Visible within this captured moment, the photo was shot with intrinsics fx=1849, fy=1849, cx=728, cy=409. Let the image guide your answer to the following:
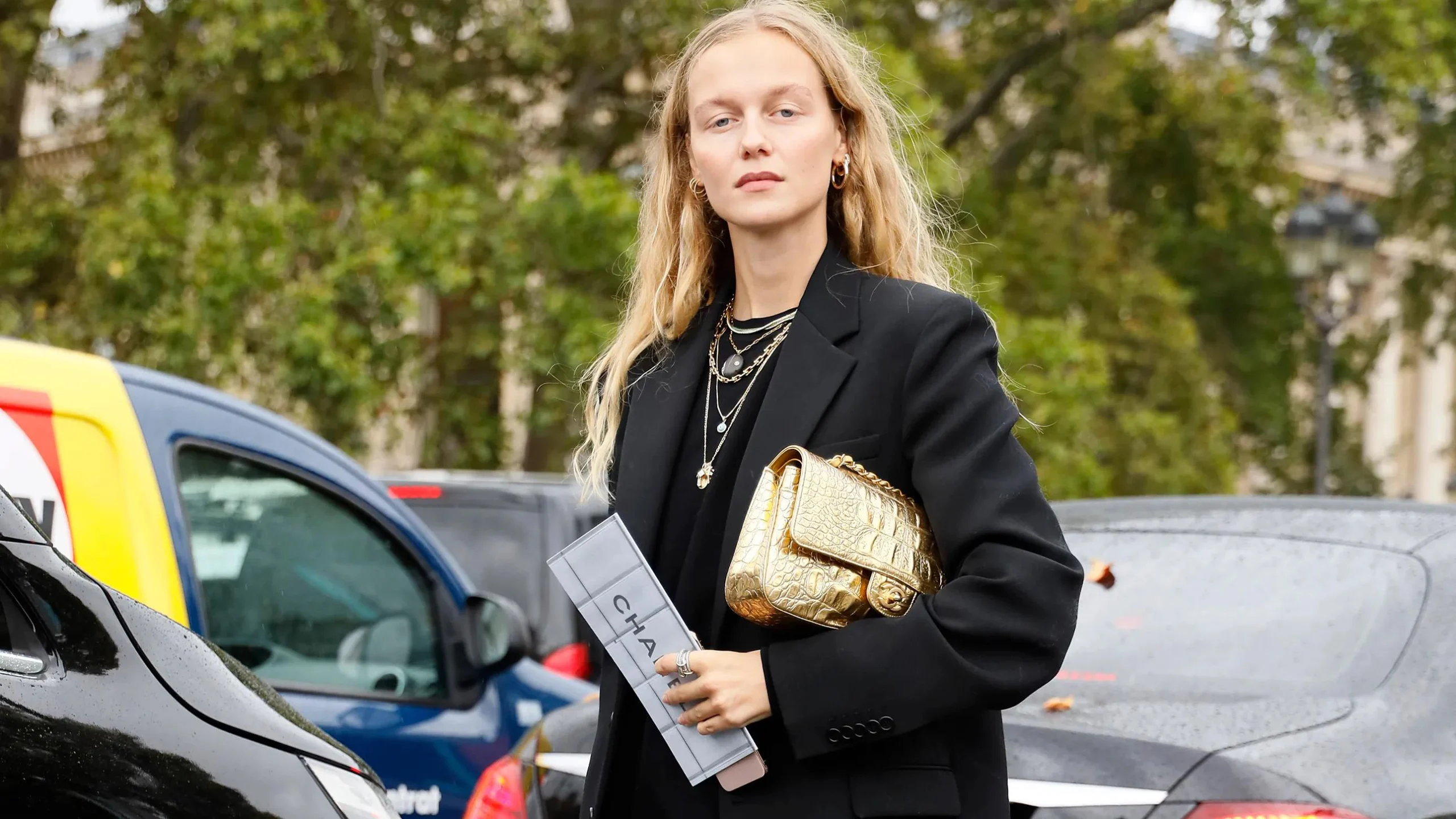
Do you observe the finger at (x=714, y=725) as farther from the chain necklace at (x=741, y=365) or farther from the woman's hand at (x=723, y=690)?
the chain necklace at (x=741, y=365)

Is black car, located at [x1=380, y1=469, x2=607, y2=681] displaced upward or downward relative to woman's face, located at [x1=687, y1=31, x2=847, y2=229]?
downward

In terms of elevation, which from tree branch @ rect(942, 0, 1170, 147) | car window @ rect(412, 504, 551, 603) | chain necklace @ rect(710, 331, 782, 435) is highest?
tree branch @ rect(942, 0, 1170, 147)

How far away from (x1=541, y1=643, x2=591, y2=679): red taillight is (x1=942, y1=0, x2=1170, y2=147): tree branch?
37.0 ft

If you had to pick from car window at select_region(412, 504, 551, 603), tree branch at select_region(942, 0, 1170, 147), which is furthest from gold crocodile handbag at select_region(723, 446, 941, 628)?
tree branch at select_region(942, 0, 1170, 147)

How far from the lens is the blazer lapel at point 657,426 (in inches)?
93.3

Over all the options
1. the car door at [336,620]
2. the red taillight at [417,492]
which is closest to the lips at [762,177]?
the car door at [336,620]

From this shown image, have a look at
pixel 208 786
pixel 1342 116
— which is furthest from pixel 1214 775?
pixel 1342 116

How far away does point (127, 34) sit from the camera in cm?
1491

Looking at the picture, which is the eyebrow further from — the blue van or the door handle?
the blue van

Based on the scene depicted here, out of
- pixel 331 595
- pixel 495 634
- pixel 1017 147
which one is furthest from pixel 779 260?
pixel 1017 147

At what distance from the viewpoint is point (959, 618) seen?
2.07 metres

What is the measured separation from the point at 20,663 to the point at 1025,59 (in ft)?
55.2

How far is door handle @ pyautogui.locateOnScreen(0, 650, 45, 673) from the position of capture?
2062 mm

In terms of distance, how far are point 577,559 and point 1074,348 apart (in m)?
13.0
